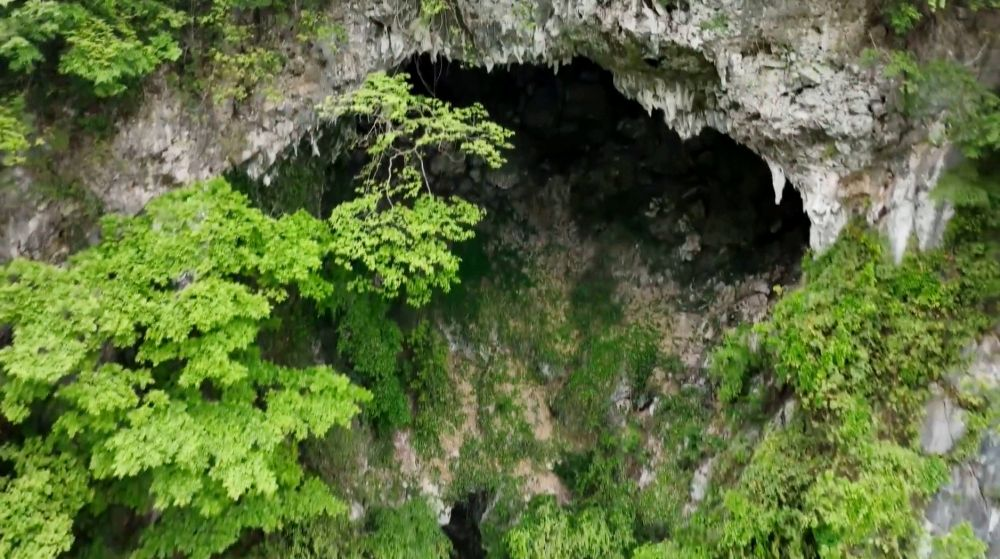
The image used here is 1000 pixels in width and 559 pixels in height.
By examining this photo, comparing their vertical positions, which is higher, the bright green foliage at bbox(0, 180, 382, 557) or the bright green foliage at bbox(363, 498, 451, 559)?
the bright green foliage at bbox(0, 180, 382, 557)

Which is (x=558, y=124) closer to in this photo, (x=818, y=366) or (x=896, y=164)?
(x=896, y=164)

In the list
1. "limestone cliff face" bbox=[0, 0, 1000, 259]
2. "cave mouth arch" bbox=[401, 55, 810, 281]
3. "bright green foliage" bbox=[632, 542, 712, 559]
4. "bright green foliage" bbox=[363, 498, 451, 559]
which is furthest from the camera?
"cave mouth arch" bbox=[401, 55, 810, 281]

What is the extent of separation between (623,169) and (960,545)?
26.6 ft

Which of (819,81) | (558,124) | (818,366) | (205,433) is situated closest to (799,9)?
(819,81)

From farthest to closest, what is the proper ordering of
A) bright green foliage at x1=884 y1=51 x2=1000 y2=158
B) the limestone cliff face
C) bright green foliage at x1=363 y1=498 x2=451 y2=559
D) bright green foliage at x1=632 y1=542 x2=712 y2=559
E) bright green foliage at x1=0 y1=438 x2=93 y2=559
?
bright green foliage at x1=363 y1=498 x2=451 y2=559
the limestone cliff face
bright green foliage at x1=632 y1=542 x2=712 y2=559
bright green foliage at x1=884 y1=51 x2=1000 y2=158
bright green foliage at x1=0 y1=438 x2=93 y2=559

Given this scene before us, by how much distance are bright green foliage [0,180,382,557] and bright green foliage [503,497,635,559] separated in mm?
3482

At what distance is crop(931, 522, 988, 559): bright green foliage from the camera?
4664 mm

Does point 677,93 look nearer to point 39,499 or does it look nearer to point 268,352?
point 268,352

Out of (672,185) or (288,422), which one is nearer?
(288,422)

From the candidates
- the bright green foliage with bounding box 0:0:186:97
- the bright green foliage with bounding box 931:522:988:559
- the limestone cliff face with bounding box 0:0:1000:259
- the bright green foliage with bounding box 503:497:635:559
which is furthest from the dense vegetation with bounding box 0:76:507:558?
the bright green foliage with bounding box 931:522:988:559

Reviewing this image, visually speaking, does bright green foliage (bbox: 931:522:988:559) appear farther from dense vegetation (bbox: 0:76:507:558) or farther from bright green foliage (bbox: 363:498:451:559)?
bright green foliage (bbox: 363:498:451:559)

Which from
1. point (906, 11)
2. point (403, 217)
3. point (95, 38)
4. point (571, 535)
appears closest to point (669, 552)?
point (571, 535)

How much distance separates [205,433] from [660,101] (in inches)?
275

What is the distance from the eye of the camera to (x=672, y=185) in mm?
11281
